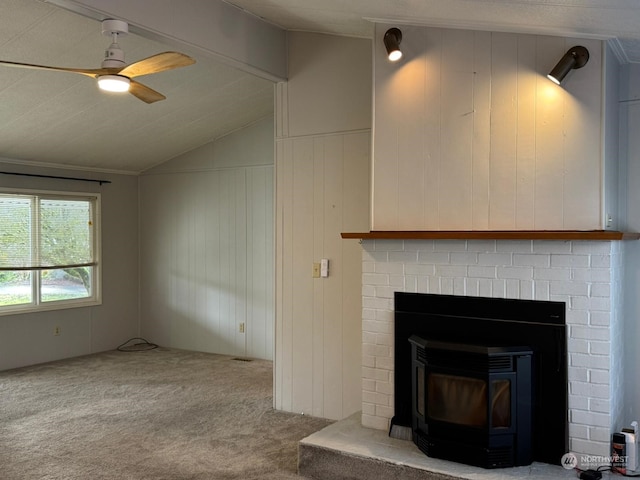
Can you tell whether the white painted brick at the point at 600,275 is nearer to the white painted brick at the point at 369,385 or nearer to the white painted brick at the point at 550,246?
the white painted brick at the point at 550,246

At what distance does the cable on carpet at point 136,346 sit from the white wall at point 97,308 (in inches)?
2.4

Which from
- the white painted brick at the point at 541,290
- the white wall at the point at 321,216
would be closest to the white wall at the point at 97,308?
the white wall at the point at 321,216

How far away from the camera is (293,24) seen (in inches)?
167

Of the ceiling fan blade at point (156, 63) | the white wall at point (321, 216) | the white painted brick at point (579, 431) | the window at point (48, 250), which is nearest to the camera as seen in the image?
the ceiling fan blade at point (156, 63)

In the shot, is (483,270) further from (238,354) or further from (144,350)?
(144,350)

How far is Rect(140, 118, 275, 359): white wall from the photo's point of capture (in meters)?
6.55

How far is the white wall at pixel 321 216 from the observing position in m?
4.25

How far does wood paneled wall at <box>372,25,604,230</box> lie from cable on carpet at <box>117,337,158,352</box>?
4493 millimetres

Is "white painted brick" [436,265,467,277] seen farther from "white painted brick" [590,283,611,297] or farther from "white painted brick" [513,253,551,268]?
"white painted brick" [590,283,611,297]

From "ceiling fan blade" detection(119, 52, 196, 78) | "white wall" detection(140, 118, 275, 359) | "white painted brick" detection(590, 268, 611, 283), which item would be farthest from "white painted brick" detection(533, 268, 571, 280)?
"white wall" detection(140, 118, 275, 359)

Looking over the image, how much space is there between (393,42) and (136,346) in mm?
5233

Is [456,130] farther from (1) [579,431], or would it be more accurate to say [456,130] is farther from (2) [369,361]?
(1) [579,431]

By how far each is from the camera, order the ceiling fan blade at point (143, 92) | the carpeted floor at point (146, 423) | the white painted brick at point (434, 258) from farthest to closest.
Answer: the carpeted floor at point (146, 423)
the white painted brick at point (434, 258)
the ceiling fan blade at point (143, 92)

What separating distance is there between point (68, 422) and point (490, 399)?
3061mm
